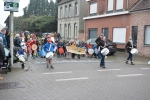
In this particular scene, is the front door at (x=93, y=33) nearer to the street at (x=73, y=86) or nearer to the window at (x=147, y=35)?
the window at (x=147, y=35)

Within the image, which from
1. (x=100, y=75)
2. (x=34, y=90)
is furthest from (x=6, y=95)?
(x=100, y=75)

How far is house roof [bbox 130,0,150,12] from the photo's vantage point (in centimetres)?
2196

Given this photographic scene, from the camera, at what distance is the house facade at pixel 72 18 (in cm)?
4119

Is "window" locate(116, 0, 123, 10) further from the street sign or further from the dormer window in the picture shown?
the street sign

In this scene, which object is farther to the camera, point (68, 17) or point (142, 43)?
point (68, 17)

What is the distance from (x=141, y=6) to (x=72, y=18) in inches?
867

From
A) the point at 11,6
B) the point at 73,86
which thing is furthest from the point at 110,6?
the point at 73,86

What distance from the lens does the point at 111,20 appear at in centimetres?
2784

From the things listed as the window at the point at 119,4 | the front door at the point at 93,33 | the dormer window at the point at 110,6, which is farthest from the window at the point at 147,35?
the front door at the point at 93,33

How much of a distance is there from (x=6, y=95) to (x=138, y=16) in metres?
18.0

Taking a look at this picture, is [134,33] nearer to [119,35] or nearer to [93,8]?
[119,35]

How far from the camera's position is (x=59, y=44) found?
65.2 ft

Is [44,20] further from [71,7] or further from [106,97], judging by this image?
[106,97]

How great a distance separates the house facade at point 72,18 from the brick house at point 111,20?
427cm
